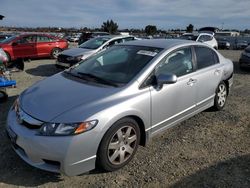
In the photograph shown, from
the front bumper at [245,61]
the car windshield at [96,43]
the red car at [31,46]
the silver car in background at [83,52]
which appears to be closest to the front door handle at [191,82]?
the silver car in background at [83,52]

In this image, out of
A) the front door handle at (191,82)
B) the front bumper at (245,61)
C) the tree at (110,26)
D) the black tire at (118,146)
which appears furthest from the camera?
the tree at (110,26)

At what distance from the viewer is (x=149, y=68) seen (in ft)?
11.8

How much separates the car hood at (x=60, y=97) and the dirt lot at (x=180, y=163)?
2.61 feet

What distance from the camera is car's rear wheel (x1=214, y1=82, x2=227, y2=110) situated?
517cm

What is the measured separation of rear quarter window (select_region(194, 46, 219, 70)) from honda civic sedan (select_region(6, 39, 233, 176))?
0.9 inches

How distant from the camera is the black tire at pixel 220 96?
5.17 metres

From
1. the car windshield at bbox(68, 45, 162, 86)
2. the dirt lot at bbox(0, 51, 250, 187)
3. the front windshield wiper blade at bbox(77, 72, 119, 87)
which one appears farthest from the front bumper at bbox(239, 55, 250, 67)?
the front windshield wiper blade at bbox(77, 72, 119, 87)

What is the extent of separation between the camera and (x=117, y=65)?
13.1 feet

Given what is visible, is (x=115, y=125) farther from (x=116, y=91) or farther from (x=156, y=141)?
(x=156, y=141)

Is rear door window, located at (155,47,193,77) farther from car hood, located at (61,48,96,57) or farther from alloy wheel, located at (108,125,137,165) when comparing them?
car hood, located at (61,48,96,57)

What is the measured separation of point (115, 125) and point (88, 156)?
472mm

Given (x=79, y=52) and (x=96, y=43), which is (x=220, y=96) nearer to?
(x=79, y=52)

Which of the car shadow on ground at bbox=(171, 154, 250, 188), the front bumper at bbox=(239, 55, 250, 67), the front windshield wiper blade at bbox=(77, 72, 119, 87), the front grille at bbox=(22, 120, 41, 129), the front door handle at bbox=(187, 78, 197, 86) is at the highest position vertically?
the front windshield wiper blade at bbox=(77, 72, 119, 87)

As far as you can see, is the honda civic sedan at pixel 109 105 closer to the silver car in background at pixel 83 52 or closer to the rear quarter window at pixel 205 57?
the rear quarter window at pixel 205 57
